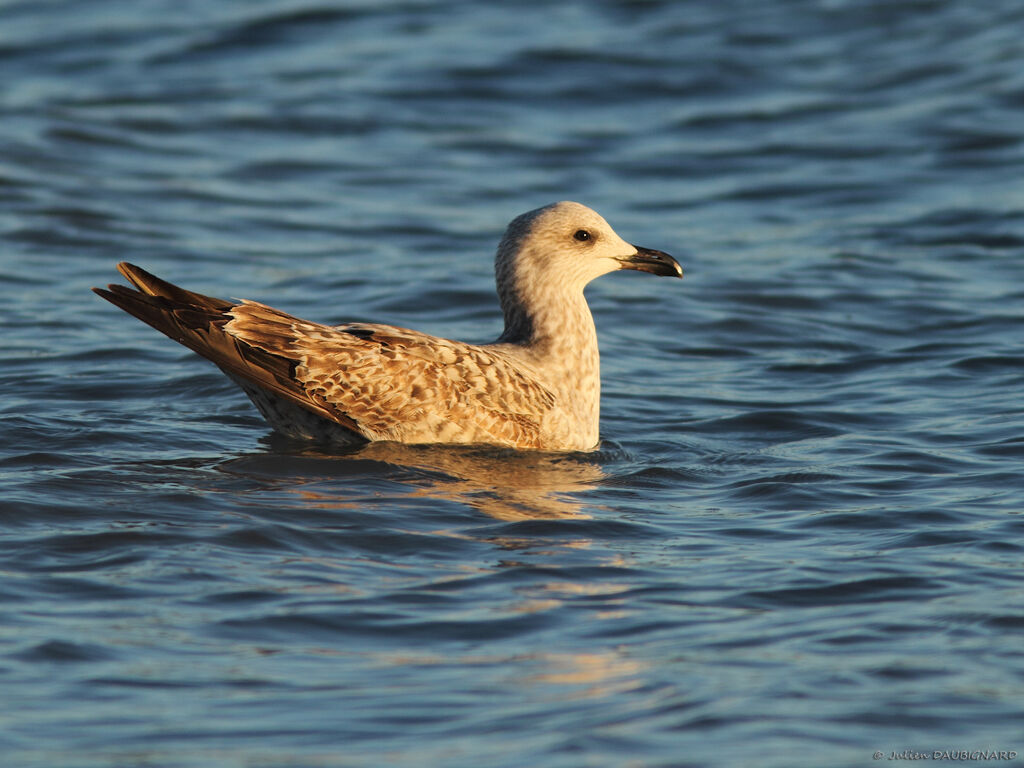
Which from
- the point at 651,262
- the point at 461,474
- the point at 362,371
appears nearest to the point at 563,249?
the point at 651,262

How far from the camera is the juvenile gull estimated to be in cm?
759

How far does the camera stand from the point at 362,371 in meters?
7.81

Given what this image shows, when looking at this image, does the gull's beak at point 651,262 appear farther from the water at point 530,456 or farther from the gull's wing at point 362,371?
the gull's wing at point 362,371

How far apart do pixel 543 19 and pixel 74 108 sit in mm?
6735

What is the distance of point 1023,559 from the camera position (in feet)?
20.6

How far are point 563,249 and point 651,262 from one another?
1.68 feet

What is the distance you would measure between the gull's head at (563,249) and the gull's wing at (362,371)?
2.54 feet

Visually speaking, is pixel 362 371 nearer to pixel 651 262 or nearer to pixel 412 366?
pixel 412 366

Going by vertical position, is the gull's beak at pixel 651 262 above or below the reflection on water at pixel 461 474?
above

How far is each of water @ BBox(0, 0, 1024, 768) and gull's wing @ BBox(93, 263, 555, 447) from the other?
0.79ft

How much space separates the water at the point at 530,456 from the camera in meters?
4.96

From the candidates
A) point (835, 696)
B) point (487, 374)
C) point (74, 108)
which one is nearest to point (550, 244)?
point (487, 374)

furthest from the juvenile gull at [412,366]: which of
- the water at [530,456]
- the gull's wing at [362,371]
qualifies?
the water at [530,456]

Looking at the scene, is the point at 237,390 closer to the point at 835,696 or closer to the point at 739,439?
the point at 739,439
